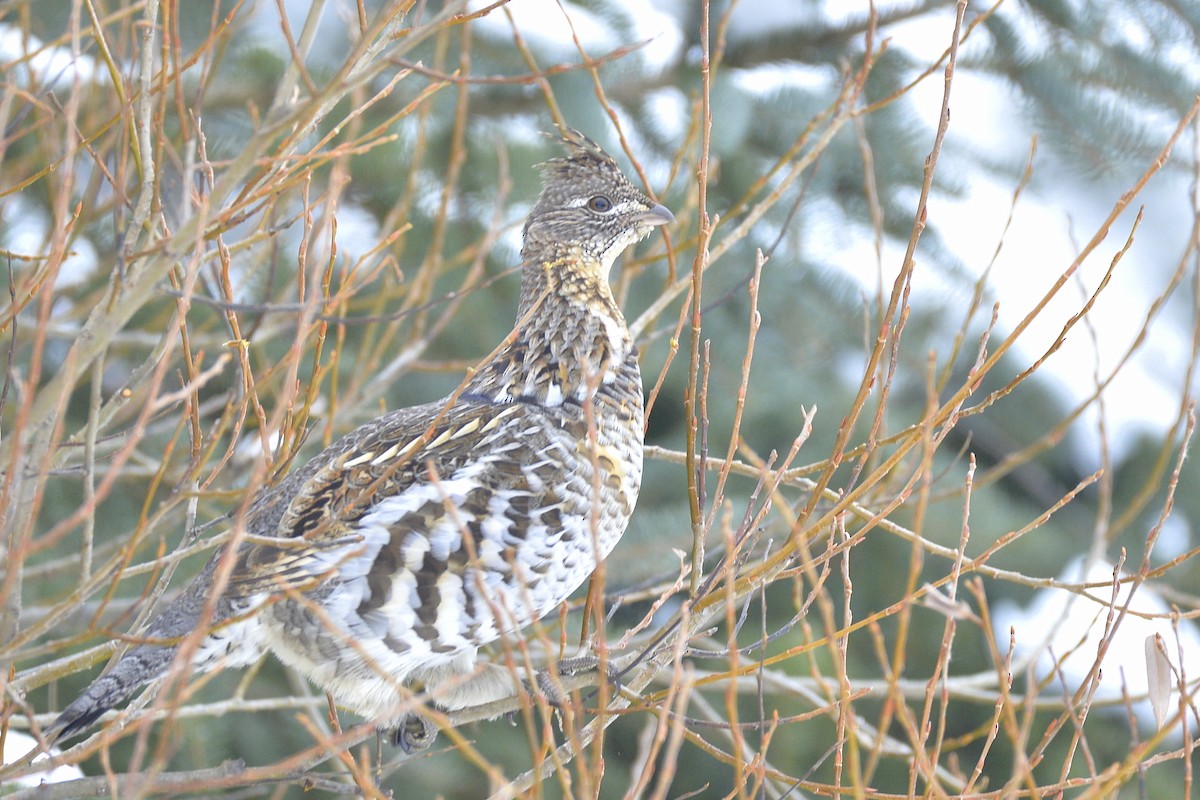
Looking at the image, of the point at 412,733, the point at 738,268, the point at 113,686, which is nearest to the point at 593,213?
the point at 412,733

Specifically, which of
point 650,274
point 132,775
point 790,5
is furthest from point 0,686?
point 790,5

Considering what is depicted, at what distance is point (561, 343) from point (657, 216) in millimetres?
514

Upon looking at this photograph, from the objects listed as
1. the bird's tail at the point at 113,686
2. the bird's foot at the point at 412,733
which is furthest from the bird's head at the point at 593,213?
the bird's tail at the point at 113,686

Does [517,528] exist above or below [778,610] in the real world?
above

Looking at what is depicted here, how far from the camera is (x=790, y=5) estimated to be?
21.9 feet

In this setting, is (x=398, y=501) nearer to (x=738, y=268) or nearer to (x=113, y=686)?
(x=113, y=686)

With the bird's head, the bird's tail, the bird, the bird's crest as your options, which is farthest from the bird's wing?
the bird's crest

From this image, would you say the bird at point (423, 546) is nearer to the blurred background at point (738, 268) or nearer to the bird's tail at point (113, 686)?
the bird's tail at point (113, 686)

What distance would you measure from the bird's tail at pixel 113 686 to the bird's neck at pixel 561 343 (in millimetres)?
1132

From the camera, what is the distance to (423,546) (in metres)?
3.10

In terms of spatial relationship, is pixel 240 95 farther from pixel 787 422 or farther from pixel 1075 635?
pixel 1075 635

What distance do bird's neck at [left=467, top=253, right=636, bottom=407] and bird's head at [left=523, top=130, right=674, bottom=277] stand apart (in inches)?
2.5

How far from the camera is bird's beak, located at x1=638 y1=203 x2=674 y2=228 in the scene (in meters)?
3.85

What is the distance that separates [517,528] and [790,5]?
4.42 m
